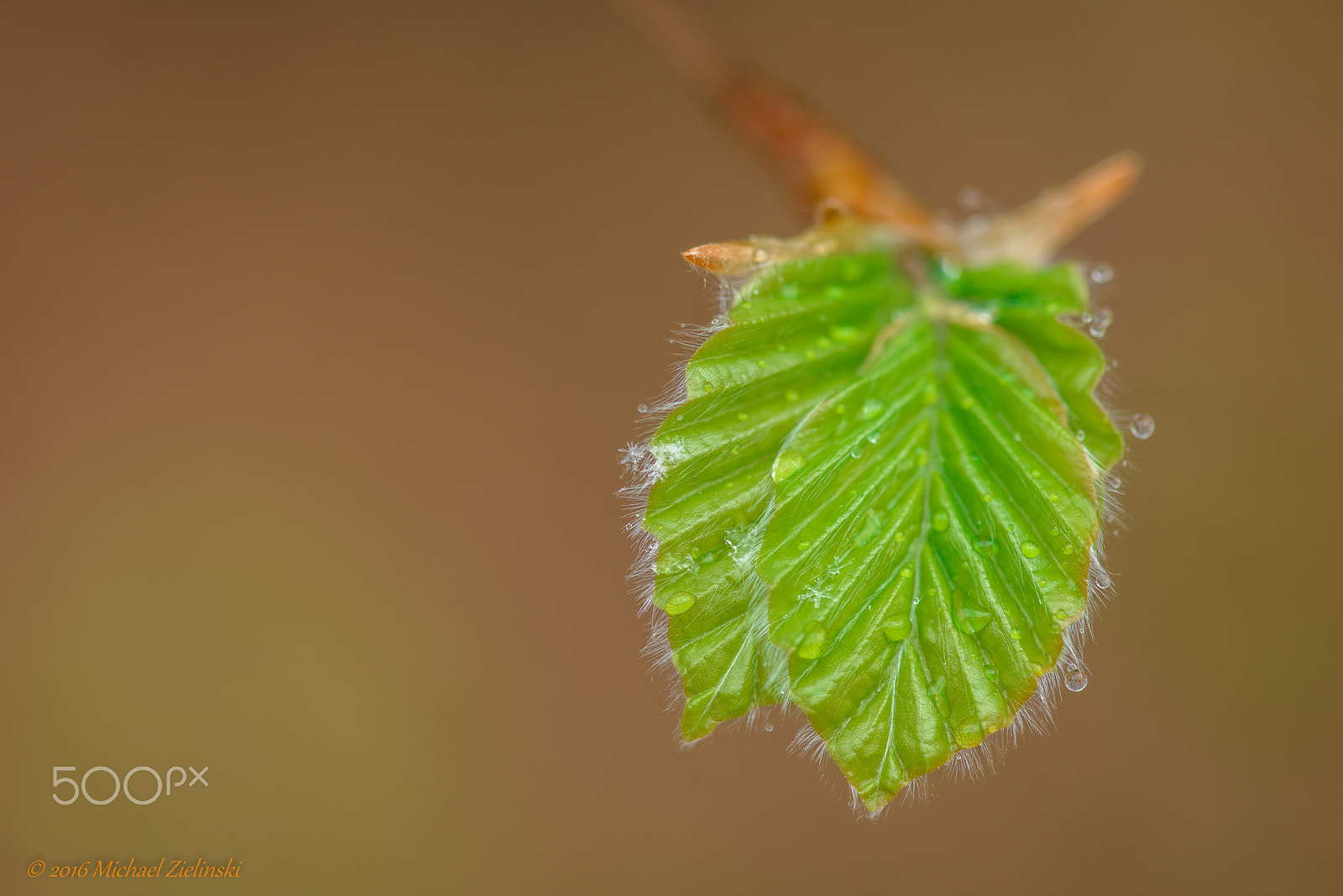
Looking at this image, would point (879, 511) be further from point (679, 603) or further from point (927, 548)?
point (679, 603)

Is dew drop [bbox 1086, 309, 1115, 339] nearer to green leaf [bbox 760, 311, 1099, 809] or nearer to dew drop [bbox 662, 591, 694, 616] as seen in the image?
green leaf [bbox 760, 311, 1099, 809]

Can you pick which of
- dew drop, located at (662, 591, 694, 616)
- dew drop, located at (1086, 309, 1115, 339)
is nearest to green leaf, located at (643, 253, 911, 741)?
dew drop, located at (662, 591, 694, 616)

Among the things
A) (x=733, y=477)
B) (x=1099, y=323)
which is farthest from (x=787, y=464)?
(x=1099, y=323)

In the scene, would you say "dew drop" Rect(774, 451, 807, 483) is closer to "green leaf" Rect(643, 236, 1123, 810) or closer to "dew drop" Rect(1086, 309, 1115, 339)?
"green leaf" Rect(643, 236, 1123, 810)

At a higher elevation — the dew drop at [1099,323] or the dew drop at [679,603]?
the dew drop at [1099,323]

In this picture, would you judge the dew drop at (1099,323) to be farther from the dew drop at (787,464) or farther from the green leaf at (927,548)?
the dew drop at (787,464)

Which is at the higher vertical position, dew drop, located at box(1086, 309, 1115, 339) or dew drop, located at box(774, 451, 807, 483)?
dew drop, located at box(1086, 309, 1115, 339)

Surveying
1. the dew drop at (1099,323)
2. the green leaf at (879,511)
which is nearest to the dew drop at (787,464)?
the green leaf at (879,511)
